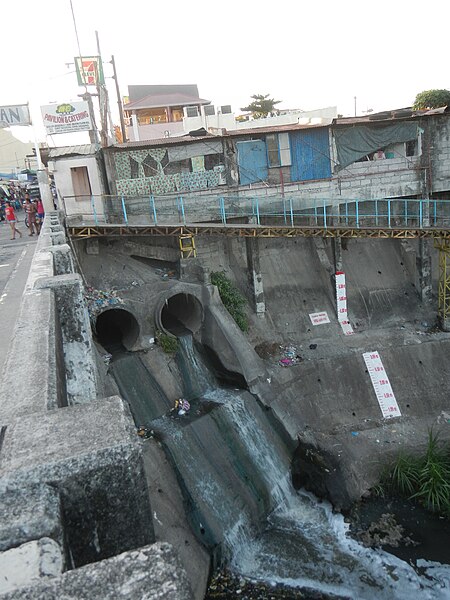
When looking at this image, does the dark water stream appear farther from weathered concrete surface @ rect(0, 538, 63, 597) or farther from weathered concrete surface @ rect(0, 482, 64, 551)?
weathered concrete surface @ rect(0, 538, 63, 597)

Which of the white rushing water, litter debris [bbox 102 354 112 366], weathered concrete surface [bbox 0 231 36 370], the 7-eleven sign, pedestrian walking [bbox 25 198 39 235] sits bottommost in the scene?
the white rushing water

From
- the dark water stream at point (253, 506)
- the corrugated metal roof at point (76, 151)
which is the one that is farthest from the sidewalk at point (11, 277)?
the dark water stream at point (253, 506)

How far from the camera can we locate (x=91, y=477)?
84.0 inches

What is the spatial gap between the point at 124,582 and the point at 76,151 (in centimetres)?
1859

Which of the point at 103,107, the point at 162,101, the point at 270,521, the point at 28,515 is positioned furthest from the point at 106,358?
the point at 162,101

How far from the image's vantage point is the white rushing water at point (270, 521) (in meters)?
10.7

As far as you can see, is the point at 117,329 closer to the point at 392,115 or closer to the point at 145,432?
the point at 145,432

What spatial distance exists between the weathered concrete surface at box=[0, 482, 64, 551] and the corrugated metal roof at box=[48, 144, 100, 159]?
57.8ft

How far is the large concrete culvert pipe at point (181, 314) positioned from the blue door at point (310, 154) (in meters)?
7.57

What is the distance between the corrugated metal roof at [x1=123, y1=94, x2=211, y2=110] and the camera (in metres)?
38.5

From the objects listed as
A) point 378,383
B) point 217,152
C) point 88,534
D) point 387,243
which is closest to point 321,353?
point 378,383

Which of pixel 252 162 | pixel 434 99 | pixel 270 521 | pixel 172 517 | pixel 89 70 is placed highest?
A: pixel 89 70

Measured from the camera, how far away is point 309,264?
2020 centimetres

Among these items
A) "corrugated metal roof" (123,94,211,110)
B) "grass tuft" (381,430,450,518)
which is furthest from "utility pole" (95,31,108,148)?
"grass tuft" (381,430,450,518)
